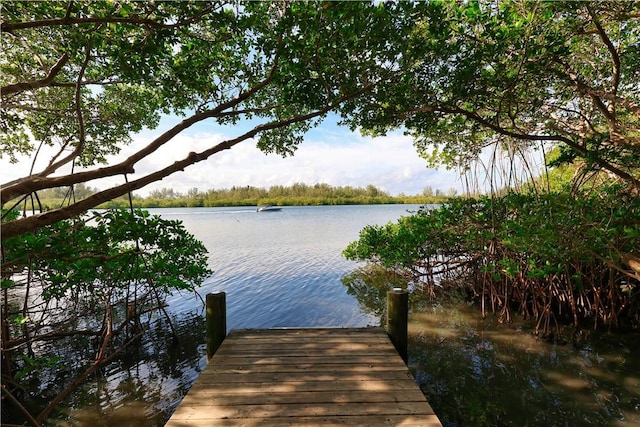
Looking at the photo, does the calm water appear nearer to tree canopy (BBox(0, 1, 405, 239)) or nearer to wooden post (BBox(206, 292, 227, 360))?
wooden post (BBox(206, 292, 227, 360))

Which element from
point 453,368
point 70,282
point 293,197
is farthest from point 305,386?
point 293,197

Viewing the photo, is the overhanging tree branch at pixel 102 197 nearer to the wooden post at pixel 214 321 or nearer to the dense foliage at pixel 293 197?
the wooden post at pixel 214 321

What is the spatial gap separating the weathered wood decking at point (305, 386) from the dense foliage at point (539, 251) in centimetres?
304

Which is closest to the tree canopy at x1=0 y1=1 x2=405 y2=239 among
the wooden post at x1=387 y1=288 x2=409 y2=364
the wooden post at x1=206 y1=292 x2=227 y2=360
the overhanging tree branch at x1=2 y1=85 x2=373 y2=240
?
the overhanging tree branch at x1=2 y1=85 x2=373 y2=240

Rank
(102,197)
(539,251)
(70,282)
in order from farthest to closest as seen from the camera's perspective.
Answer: (70,282) < (539,251) < (102,197)

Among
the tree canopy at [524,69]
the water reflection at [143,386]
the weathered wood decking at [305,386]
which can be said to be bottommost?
the water reflection at [143,386]

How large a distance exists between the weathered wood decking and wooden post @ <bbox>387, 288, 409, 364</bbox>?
0.53 ft

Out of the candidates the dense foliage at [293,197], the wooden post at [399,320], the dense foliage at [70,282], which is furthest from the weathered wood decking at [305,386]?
the dense foliage at [293,197]

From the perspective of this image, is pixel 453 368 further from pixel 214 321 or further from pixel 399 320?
pixel 214 321

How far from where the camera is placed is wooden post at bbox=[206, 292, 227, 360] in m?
4.12

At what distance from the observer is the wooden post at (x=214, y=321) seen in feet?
13.5

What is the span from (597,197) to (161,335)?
29.1 feet

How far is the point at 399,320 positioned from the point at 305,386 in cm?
179

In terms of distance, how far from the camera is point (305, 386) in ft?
10.1
